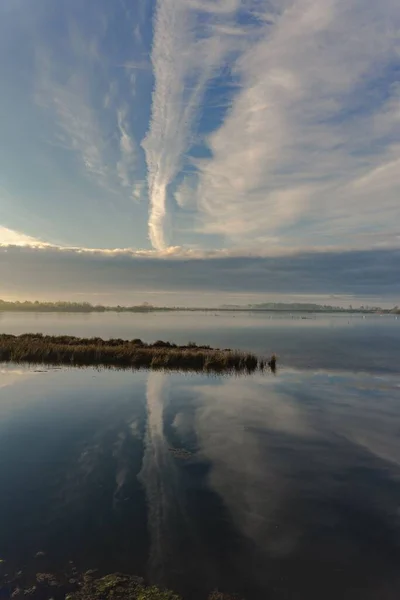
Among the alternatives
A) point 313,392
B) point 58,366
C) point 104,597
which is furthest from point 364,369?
point 104,597

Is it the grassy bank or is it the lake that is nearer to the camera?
the lake

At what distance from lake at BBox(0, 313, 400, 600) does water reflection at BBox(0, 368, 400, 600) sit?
4 cm

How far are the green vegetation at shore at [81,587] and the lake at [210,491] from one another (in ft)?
0.98

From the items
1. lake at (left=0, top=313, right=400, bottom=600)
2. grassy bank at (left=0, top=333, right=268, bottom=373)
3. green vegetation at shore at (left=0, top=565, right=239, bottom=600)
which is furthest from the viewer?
grassy bank at (left=0, top=333, right=268, bottom=373)

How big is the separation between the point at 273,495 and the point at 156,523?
12.0 ft

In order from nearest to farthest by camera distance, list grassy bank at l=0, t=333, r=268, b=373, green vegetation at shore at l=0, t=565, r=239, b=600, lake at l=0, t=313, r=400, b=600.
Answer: green vegetation at shore at l=0, t=565, r=239, b=600
lake at l=0, t=313, r=400, b=600
grassy bank at l=0, t=333, r=268, b=373

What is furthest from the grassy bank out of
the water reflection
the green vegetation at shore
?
the green vegetation at shore

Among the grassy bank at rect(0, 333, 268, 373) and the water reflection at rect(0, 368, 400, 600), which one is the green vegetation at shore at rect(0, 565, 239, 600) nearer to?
the water reflection at rect(0, 368, 400, 600)

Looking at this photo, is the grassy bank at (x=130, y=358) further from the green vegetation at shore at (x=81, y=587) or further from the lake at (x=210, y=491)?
the green vegetation at shore at (x=81, y=587)

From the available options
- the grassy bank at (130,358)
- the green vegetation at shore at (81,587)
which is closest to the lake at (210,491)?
the green vegetation at shore at (81,587)

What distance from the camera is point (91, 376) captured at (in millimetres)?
32844

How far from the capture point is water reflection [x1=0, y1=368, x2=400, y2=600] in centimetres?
854

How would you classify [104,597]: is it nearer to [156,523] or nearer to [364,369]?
[156,523]

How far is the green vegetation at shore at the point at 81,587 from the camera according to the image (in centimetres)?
748
